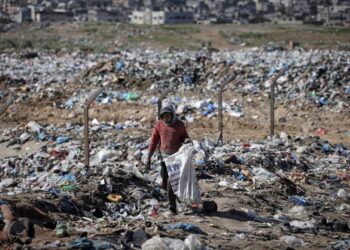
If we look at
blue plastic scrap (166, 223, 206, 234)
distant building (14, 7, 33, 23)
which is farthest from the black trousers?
distant building (14, 7, 33, 23)

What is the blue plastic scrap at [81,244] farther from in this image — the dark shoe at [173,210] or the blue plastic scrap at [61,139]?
the blue plastic scrap at [61,139]

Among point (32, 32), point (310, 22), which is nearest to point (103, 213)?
point (32, 32)

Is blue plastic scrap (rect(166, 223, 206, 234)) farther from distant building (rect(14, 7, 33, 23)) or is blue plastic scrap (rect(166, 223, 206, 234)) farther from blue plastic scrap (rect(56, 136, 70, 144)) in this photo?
distant building (rect(14, 7, 33, 23))

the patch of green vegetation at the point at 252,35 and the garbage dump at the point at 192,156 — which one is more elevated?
the garbage dump at the point at 192,156

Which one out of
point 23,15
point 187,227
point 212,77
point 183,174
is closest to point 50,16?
point 23,15

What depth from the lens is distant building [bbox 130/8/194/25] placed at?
84.8 m

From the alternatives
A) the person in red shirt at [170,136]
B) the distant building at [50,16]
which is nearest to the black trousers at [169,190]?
the person in red shirt at [170,136]

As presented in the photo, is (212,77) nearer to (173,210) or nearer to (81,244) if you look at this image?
(173,210)

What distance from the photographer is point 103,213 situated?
7.90 metres

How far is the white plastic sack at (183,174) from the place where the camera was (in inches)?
295

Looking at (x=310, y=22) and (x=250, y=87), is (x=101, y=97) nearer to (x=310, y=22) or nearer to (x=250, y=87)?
(x=250, y=87)

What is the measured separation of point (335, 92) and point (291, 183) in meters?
8.63

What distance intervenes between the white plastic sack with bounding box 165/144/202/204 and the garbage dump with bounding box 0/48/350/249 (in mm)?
113

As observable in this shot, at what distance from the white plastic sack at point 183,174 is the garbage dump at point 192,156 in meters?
0.11
